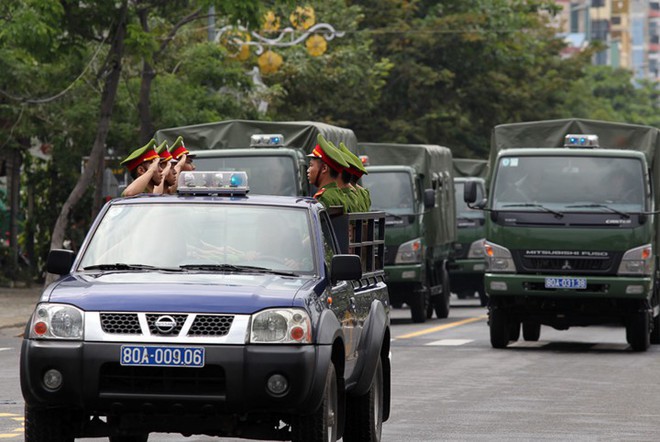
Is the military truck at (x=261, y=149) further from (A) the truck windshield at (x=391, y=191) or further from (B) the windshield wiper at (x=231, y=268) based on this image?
(B) the windshield wiper at (x=231, y=268)

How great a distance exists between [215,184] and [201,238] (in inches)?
20.6

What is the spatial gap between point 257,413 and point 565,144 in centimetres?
1342

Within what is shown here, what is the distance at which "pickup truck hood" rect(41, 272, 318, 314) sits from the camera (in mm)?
8859

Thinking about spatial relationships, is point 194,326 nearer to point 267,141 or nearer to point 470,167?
point 267,141

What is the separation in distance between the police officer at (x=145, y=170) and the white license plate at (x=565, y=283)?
8011 millimetres

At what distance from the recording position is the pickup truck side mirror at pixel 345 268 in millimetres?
9695

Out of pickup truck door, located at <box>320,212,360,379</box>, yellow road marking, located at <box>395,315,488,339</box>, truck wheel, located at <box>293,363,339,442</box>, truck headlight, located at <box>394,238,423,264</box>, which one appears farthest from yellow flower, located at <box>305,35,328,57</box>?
truck wheel, located at <box>293,363,339,442</box>

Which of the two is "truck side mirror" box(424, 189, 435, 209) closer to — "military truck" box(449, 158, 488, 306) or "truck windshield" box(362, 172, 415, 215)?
"truck windshield" box(362, 172, 415, 215)

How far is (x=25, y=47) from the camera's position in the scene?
26219 millimetres

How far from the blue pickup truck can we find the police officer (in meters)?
2.76

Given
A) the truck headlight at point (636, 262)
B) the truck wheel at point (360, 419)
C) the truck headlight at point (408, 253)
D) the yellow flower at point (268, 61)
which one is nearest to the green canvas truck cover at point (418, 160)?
the truck headlight at point (408, 253)

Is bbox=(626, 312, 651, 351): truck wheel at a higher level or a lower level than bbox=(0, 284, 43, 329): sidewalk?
higher

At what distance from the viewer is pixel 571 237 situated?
813 inches

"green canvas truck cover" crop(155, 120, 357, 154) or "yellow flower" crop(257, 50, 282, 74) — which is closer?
"green canvas truck cover" crop(155, 120, 357, 154)
